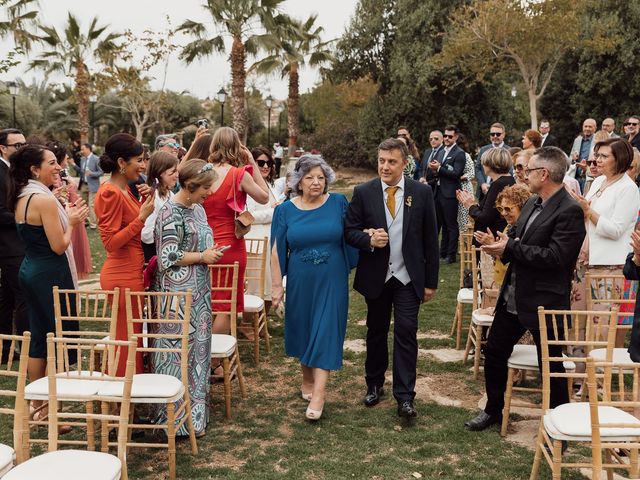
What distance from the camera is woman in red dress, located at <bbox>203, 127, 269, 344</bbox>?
5.69 m

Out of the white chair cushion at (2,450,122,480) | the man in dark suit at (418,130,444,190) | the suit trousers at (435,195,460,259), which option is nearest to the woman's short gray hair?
the white chair cushion at (2,450,122,480)

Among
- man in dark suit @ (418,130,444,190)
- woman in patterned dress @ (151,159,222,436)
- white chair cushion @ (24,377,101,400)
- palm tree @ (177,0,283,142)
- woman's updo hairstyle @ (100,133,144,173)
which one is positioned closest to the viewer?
white chair cushion @ (24,377,101,400)

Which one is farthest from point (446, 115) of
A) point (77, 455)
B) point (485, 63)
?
point (77, 455)

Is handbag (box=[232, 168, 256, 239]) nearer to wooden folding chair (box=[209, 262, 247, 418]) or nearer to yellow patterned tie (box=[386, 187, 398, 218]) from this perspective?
wooden folding chair (box=[209, 262, 247, 418])

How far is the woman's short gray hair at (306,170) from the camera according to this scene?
16.6ft

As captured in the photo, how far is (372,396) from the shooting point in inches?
213

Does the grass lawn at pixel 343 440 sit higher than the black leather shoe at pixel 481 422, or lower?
lower

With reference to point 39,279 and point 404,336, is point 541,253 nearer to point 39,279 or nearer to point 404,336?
point 404,336

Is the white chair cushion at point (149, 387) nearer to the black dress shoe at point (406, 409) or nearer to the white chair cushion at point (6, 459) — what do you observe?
the white chair cushion at point (6, 459)

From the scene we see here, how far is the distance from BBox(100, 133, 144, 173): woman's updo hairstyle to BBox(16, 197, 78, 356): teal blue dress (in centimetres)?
67

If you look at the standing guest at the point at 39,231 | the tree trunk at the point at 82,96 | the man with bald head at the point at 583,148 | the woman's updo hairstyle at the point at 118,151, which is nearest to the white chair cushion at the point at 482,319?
the woman's updo hairstyle at the point at 118,151

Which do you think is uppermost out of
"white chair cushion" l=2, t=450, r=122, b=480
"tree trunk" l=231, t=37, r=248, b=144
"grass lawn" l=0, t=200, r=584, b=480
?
"tree trunk" l=231, t=37, r=248, b=144

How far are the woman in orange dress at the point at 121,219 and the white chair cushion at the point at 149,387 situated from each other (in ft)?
1.78

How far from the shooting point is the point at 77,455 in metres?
3.19
